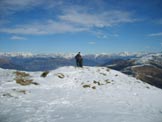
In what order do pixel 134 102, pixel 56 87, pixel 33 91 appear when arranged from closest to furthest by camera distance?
pixel 134 102, pixel 33 91, pixel 56 87

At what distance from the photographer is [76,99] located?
25.6 m

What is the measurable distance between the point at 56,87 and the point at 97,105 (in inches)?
364

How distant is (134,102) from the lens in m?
25.8

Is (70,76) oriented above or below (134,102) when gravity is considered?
above

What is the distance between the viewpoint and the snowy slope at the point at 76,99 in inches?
727

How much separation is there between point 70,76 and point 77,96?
30.6 ft

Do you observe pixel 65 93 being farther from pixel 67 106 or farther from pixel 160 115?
pixel 160 115

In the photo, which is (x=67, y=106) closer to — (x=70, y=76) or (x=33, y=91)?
(x=33, y=91)

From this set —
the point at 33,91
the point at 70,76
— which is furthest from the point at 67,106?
the point at 70,76

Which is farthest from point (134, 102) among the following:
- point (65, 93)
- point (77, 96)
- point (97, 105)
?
point (65, 93)

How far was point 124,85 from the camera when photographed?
115 ft

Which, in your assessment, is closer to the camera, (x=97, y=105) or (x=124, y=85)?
(x=97, y=105)

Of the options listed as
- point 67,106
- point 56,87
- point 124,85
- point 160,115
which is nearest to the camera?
point 160,115

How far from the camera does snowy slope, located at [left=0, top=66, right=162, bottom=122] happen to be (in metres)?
18.5
